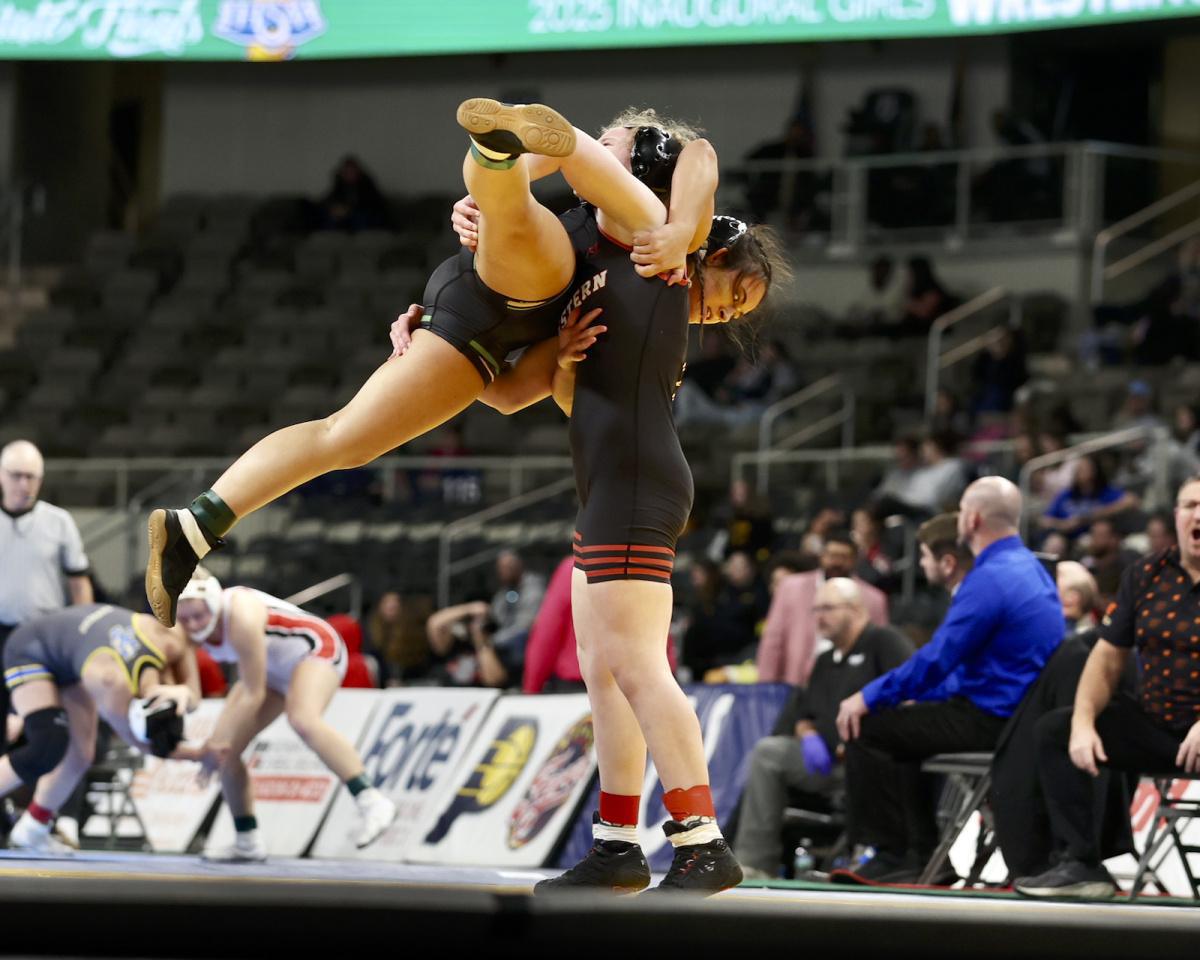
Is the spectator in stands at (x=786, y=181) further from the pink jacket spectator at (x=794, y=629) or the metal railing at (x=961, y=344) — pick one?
the pink jacket spectator at (x=794, y=629)

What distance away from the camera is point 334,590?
50.7 ft

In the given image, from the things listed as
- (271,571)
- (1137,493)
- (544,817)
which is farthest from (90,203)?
(544,817)

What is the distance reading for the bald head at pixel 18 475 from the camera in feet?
29.3

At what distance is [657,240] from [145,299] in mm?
16442

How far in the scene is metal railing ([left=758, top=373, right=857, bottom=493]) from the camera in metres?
15.9

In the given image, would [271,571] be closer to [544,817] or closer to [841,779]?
[544,817]

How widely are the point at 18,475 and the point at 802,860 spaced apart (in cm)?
400

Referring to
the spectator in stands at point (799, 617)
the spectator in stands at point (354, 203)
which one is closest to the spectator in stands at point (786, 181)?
the spectator in stands at point (354, 203)

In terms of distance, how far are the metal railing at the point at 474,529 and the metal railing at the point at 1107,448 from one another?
428 centimetres

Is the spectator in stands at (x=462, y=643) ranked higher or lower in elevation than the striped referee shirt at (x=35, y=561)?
lower

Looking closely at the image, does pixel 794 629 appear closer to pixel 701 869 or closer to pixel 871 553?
pixel 871 553

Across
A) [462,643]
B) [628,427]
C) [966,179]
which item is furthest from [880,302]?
[628,427]

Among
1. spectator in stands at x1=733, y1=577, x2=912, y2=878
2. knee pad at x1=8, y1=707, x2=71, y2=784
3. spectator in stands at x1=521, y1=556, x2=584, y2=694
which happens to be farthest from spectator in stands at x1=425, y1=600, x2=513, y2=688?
knee pad at x1=8, y1=707, x2=71, y2=784

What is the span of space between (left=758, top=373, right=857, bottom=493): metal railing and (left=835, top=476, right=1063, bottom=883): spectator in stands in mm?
8433
